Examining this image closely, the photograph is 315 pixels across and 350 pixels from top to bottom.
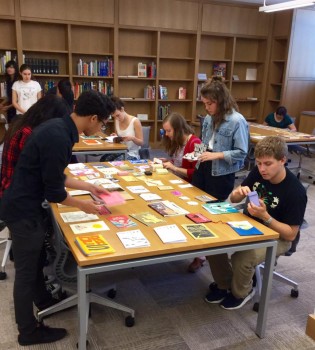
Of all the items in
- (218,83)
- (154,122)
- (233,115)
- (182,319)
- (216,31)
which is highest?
(216,31)

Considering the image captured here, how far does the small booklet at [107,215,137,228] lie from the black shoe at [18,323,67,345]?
28.5 inches

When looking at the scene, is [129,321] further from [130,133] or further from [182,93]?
[182,93]

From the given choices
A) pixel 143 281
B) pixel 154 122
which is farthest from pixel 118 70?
pixel 143 281

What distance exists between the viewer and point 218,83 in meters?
2.69

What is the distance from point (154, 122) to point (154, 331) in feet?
18.6

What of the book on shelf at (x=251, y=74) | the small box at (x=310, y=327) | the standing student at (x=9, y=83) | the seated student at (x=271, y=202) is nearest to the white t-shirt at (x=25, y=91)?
the standing student at (x=9, y=83)

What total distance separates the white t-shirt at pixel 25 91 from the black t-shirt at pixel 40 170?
4331 mm

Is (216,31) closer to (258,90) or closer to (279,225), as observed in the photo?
(258,90)

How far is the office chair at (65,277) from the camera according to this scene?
1960 mm

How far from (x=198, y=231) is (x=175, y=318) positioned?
0.74 m

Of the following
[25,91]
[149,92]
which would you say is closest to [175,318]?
[25,91]

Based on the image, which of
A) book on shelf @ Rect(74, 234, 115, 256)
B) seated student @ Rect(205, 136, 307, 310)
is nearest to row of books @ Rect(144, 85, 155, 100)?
seated student @ Rect(205, 136, 307, 310)

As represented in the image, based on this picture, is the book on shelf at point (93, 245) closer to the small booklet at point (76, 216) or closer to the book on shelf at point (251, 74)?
the small booklet at point (76, 216)

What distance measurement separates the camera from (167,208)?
230 centimetres
